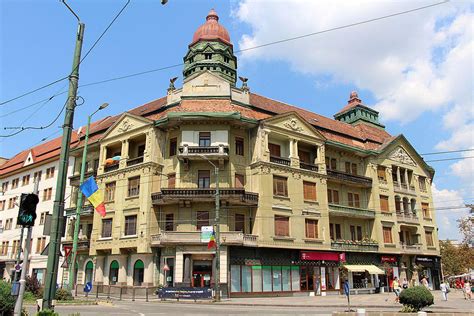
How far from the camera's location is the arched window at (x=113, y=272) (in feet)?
123

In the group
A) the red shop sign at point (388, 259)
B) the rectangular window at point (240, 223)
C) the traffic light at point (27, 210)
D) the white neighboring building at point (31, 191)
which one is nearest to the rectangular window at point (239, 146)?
the rectangular window at point (240, 223)

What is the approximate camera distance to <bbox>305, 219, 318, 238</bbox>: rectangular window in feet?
127

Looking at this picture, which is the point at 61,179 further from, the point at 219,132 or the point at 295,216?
the point at 295,216

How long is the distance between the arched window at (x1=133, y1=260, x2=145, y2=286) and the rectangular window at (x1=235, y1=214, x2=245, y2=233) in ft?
27.9

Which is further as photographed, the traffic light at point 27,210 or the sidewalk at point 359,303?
the sidewalk at point 359,303

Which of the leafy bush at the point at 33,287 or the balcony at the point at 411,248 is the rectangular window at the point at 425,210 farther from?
the leafy bush at the point at 33,287

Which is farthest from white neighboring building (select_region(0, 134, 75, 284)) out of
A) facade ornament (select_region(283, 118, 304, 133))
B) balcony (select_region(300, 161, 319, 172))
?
balcony (select_region(300, 161, 319, 172))

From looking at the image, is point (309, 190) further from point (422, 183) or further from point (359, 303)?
point (422, 183)

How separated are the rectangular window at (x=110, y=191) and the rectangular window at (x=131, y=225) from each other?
3.14 meters

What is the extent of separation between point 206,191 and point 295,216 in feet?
29.1

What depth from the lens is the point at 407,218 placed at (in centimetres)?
4775

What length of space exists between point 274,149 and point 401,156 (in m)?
19.4

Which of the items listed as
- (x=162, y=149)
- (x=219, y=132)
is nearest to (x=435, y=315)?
(x=219, y=132)

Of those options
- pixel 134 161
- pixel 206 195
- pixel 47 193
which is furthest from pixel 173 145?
pixel 47 193
